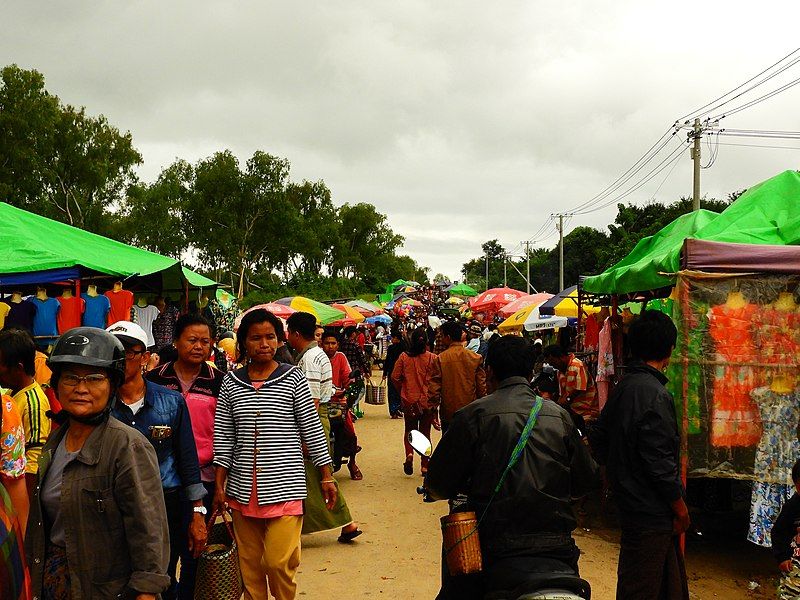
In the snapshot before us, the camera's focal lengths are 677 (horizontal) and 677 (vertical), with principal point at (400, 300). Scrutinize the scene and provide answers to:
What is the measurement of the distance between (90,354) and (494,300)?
20.0 m

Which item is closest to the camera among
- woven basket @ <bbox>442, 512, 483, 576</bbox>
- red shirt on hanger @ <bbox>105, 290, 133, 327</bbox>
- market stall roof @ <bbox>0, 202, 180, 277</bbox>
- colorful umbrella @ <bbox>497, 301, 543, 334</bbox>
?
woven basket @ <bbox>442, 512, 483, 576</bbox>

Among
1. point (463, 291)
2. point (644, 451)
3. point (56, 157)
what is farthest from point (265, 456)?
point (463, 291)

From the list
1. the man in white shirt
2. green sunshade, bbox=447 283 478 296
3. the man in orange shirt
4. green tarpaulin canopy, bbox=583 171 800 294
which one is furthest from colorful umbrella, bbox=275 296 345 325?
green sunshade, bbox=447 283 478 296

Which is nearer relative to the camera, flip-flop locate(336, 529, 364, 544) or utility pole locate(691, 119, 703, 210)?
flip-flop locate(336, 529, 364, 544)

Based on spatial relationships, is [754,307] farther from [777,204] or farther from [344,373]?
[344,373]

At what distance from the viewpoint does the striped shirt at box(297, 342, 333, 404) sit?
6.65 meters

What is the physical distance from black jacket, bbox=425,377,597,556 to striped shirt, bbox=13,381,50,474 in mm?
2165

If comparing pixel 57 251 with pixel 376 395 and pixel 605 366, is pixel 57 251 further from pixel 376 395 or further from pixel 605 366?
pixel 376 395

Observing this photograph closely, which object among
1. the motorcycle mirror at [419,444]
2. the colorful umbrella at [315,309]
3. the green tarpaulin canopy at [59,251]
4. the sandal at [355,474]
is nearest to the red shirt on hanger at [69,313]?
the green tarpaulin canopy at [59,251]

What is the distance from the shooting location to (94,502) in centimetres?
235

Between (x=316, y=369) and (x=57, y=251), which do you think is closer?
(x=316, y=369)

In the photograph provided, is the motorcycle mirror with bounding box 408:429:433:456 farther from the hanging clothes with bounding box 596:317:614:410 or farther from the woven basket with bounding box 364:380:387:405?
the woven basket with bounding box 364:380:387:405

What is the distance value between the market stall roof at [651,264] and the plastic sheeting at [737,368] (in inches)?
17.3

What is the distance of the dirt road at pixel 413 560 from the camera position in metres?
5.31
